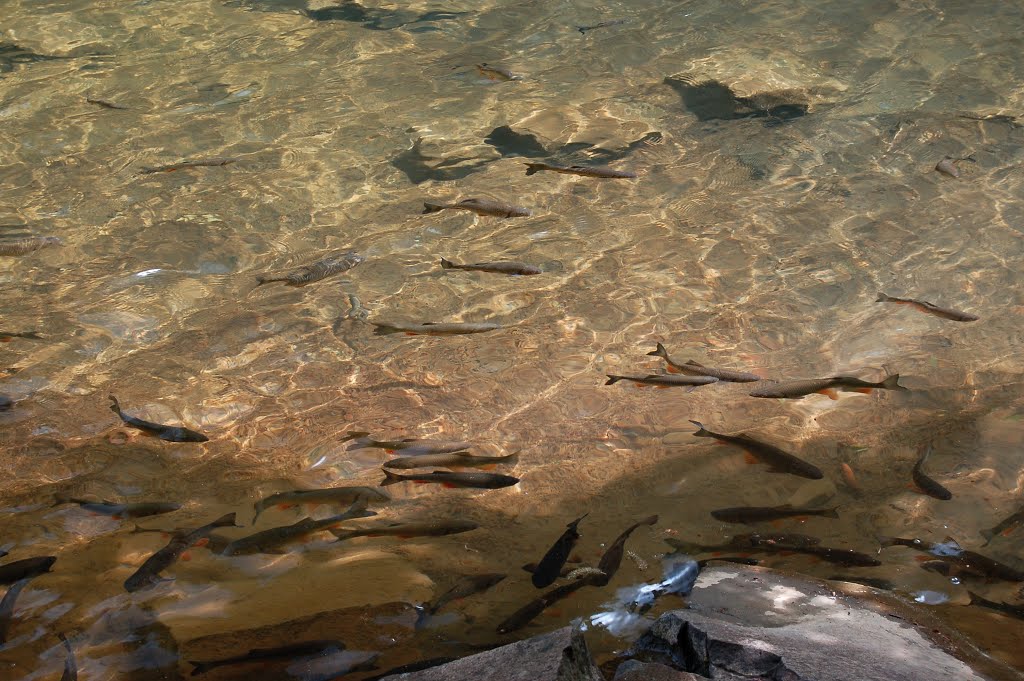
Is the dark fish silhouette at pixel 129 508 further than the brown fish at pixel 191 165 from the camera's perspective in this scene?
No

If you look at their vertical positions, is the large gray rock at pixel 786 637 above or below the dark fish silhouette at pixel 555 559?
above

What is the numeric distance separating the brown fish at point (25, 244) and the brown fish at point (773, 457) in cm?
556

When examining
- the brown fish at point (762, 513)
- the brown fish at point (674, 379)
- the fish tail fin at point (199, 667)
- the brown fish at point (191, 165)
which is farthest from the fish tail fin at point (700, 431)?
the brown fish at point (191, 165)

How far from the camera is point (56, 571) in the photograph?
3793 millimetres

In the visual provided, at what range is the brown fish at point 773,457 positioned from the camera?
175 inches

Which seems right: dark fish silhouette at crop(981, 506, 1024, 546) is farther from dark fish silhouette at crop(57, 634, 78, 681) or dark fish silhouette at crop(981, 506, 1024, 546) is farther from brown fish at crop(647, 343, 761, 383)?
dark fish silhouette at crop(57, 634, 78, 681)

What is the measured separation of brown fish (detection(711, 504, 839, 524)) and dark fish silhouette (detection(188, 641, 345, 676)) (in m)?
2.01

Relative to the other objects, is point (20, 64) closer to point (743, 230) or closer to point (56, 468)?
point (56, 468)

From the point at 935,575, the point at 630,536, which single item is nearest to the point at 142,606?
the point at 630,536

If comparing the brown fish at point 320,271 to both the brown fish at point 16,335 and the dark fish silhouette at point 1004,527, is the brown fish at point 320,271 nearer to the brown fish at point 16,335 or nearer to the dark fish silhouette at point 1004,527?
the brown fish at point 16,335

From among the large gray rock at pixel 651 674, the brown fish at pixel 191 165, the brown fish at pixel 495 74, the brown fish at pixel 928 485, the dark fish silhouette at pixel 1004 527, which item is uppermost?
the brown fish at pixel 495 74

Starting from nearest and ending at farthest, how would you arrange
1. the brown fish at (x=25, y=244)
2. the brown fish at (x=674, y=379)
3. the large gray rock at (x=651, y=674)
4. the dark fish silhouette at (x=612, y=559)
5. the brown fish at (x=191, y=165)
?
the large gray rock at (x=651, y=674), the dark fish silhouette at (x=612, y=559), the brown fish at (x=674, y=379), the brown fish at (x=25, y=244), the brown fish at (x=191, y=165)

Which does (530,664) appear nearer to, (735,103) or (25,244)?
(25,244)

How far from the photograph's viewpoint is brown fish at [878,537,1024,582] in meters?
3.71
